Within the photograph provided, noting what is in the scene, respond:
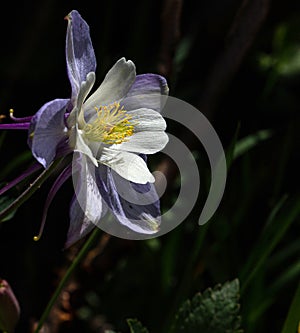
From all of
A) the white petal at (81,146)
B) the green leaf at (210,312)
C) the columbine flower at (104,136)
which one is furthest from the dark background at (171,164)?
the white petal at (81,146)

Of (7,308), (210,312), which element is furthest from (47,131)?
(210,312)

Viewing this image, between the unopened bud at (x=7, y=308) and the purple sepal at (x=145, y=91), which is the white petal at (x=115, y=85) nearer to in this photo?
the purple sepal at (x=145, y=91)

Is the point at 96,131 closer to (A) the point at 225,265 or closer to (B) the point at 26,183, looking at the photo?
(B) the point at 26,183

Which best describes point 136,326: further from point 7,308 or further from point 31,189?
point 31,189

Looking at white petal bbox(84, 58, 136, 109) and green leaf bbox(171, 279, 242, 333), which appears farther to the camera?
green leaf bbox(171, 279, 242, 333)

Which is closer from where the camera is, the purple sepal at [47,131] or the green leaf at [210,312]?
the purple sepal at [47,131]

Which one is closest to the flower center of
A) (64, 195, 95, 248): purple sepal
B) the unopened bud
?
(64, 195, 95, 248): purple sepal

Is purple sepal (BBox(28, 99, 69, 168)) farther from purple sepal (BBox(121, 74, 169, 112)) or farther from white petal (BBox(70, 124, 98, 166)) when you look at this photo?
purple sepal (BBox(121, 74, 169, 112))
